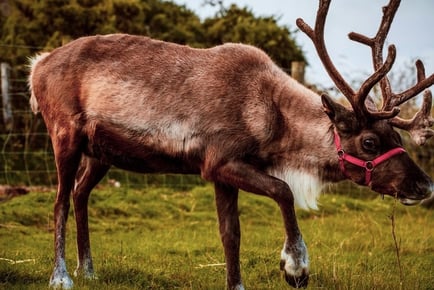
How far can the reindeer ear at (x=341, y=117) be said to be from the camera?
16.6 feet

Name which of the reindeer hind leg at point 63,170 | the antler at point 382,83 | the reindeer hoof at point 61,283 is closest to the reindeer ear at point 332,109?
the antler at point 382,83

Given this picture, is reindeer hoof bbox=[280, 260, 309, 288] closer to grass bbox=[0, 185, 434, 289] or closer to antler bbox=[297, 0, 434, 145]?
A: grass bbox=[0, 185, 434, 289]

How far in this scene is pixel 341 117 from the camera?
5.10 m

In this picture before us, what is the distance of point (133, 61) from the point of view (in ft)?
18.4

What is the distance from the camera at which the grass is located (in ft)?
18.5

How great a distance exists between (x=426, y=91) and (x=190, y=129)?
1.70 meters

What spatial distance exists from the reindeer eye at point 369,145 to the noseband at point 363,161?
0.24ft

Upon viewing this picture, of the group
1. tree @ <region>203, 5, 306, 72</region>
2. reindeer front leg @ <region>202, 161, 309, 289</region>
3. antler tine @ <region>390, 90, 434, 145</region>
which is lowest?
reindeer front leg @ <region>202, 161, 309, 289</region>

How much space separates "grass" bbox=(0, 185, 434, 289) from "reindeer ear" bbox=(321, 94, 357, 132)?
1.16 meters

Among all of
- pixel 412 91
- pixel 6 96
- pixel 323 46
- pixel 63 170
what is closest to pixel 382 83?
pixel 412 91

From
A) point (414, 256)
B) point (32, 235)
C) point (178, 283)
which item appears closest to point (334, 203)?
point (414, 256)

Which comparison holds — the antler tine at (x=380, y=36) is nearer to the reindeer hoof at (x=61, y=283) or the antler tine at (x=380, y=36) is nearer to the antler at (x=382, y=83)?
the antler at (x=382, y=83)

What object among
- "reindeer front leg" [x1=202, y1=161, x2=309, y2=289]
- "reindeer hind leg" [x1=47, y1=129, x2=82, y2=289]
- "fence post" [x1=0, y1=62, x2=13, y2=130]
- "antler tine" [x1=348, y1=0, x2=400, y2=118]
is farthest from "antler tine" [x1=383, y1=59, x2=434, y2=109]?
"fence post" [x1=0, y1=62, x2=13, y2=130]

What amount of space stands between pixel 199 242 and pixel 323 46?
289 cm
